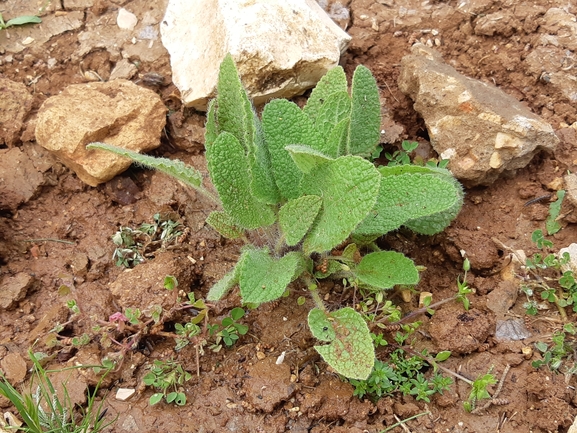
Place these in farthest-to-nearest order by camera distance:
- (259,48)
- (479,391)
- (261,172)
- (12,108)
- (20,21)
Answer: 1. (20,21)
2. (12,108)
3. (259,48)
4. (261,172)
5. (479,391)

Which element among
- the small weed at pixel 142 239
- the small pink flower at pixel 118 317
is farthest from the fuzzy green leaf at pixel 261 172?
the small pink flower at pixel 118 317

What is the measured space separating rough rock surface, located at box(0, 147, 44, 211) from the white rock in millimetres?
842

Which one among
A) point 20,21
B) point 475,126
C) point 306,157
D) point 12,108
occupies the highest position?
point 20,21

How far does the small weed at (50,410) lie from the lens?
1.76m

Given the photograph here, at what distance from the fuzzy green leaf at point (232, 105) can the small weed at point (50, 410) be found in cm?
93

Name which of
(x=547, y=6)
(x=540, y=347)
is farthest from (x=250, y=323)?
(x=547, y=6)

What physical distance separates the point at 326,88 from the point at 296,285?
757mm

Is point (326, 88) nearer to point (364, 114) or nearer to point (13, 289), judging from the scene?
point (364, 114)

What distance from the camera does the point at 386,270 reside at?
82.0 inches

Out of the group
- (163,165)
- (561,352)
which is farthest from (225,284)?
(561,352)

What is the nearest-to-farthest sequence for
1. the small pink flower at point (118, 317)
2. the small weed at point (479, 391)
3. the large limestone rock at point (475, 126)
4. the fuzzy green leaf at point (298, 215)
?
the small weed at point (479, 391), the fuzzy green leaf at point (298, 215), the small pink flower at point (118, 317), the large limestone rock at point (475, 126)

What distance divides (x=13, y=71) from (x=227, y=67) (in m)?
1.36

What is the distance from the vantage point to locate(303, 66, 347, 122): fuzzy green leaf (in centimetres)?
228

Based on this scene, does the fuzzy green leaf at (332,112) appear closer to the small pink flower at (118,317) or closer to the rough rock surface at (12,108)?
the small pink flower at (118,317)
